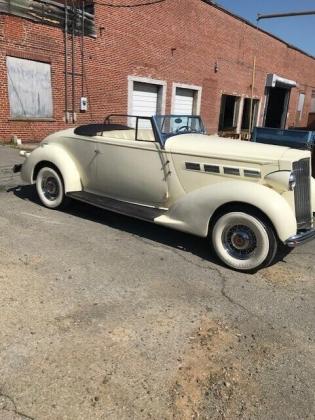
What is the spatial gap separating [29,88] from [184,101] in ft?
30.7

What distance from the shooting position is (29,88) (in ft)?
44.7

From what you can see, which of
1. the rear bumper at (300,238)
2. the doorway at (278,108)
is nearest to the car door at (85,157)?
the rear bumper at (300,238)

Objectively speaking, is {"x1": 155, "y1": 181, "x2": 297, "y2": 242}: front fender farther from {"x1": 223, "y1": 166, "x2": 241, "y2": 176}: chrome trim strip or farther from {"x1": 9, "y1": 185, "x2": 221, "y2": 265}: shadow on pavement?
{"x1": 9, "y1": 185, "x2": 221, "y2": 265}: shadow on pavement

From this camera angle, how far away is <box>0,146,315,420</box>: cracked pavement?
2.56 m

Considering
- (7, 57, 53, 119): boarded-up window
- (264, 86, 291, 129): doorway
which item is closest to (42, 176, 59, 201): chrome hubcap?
(7, 57, 53, 119): boarded-up window

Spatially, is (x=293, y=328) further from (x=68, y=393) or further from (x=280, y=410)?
(x=68, y=393)

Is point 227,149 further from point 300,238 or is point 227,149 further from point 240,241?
point 300,238

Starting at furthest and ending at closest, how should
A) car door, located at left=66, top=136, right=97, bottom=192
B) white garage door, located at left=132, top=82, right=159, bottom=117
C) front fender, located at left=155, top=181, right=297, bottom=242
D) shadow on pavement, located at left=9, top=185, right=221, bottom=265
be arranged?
white garage door, located at left=132, top=82, right=159, bottom=117 < car door, located at left=66, top=136, right=97, bottom=192 < shadow on pavement, located at left=9, top=185, right=221, bottom=265 < front fender, located at left=155, top=181, right=297, bottom=242

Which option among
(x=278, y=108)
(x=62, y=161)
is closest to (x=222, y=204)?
(x=62, y=161)

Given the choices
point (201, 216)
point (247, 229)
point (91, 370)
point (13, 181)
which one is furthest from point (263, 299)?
point (13, 181)

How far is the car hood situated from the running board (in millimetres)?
859

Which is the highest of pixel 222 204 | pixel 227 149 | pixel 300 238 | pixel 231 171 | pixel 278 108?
pixel 278 108

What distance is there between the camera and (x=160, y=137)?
16.9 feet

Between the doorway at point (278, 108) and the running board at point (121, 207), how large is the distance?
27.8 m
